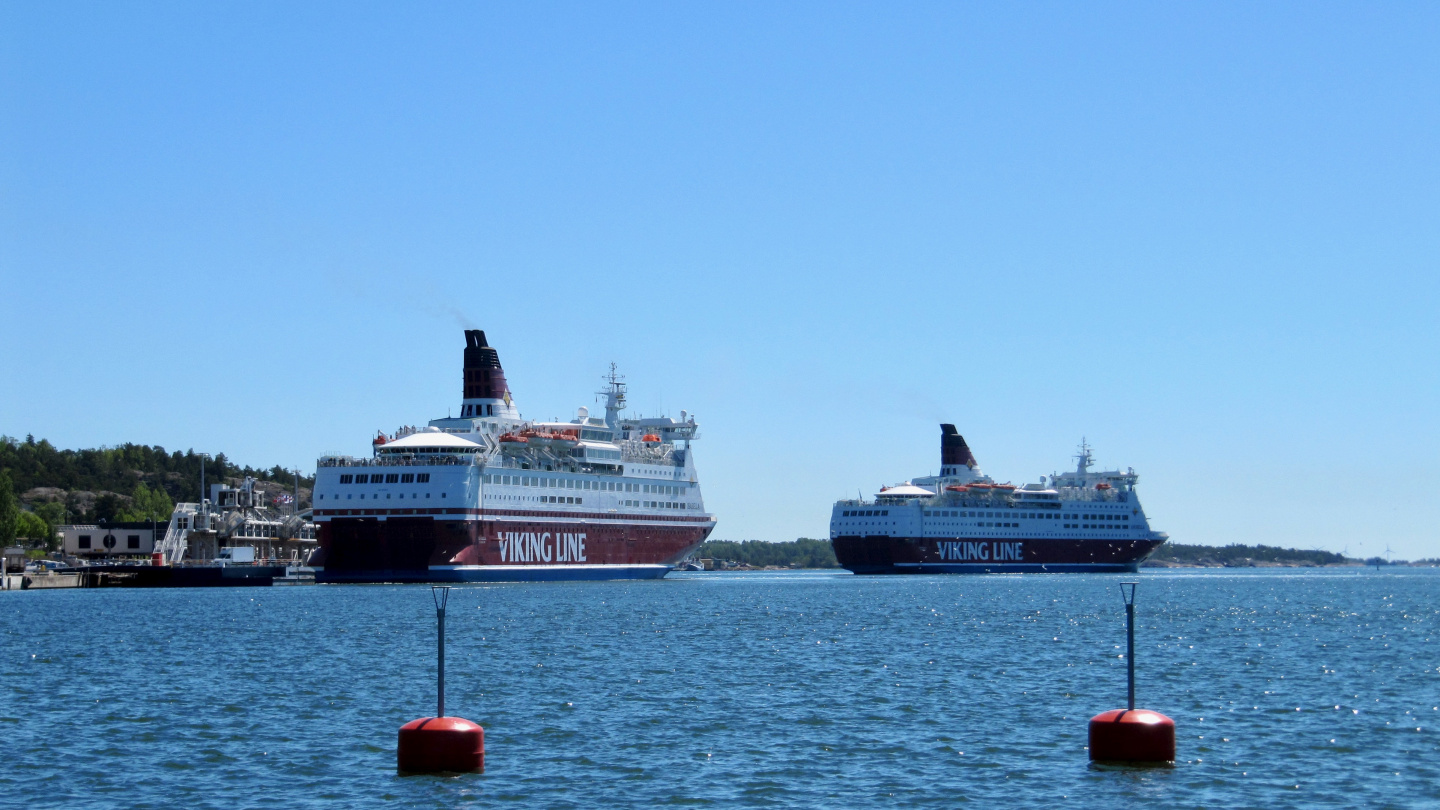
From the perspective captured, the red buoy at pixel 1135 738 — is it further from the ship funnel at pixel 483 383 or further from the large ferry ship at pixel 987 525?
the large ferry ship at pixel 987 525

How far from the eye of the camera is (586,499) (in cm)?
9331

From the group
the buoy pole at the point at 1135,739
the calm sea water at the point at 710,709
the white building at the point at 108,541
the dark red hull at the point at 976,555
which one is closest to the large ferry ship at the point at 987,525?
the dark red hull at the point at 976,555

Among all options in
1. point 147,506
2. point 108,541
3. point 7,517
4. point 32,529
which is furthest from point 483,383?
point 147,506

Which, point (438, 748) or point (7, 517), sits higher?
point (7, 517)

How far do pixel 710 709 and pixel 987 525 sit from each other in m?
105

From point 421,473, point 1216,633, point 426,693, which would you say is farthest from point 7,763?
point 421,473

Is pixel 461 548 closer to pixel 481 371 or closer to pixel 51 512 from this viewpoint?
pixel 481 371

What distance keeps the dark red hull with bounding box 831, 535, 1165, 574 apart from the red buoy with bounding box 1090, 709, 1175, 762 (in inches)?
4161

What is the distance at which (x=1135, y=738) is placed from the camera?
22062 millimetres

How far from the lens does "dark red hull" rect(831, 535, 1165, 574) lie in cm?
12850

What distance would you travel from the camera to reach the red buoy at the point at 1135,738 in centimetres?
2203

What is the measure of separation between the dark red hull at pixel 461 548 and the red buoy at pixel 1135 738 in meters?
63.6

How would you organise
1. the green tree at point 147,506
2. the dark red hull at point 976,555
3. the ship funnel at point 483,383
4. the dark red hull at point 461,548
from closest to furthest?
the dark red hull at point 461,548
the ship funnel at point 483,383
the dark red hull at point 976,555
the green tree at point 147,506

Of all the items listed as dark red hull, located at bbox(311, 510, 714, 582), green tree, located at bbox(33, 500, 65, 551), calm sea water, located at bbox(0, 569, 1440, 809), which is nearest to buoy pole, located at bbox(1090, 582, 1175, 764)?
calm sea water, located at bbox(0, 569, 1440, 809)
